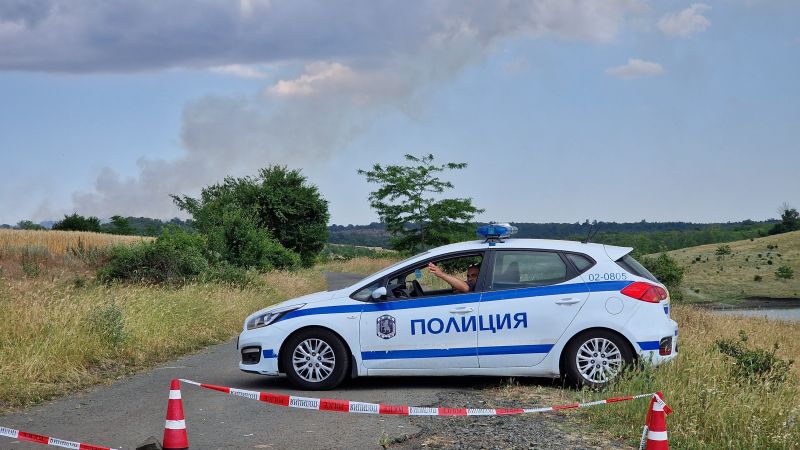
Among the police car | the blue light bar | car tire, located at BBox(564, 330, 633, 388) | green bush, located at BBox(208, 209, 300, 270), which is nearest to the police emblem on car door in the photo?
the police car

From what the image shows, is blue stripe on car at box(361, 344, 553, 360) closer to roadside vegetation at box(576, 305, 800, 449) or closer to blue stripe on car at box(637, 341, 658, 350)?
roadside vegetation at box(576, 305, 800, 449)

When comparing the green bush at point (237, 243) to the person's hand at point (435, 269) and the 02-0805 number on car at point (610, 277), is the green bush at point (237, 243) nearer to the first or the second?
the person's hand at point (435, 269)

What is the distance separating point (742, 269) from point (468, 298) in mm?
97199

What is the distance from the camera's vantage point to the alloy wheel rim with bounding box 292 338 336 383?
34.1 ft

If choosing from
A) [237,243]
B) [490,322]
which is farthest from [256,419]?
[237,243]

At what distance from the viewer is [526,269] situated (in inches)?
408

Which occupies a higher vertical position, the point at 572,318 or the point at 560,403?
the point at 572,318

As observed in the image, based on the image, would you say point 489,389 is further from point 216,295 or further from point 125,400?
point 216,295

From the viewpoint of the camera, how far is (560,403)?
9.35m

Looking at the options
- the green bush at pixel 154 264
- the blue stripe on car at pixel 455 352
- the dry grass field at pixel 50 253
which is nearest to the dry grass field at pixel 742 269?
the dry grass field at pixel 50 253

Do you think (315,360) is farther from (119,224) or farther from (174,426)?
(119,224)

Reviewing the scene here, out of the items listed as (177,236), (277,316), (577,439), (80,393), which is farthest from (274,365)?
(177,236)

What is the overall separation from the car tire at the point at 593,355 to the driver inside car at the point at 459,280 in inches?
50.6

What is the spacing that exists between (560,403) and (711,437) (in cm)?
182
